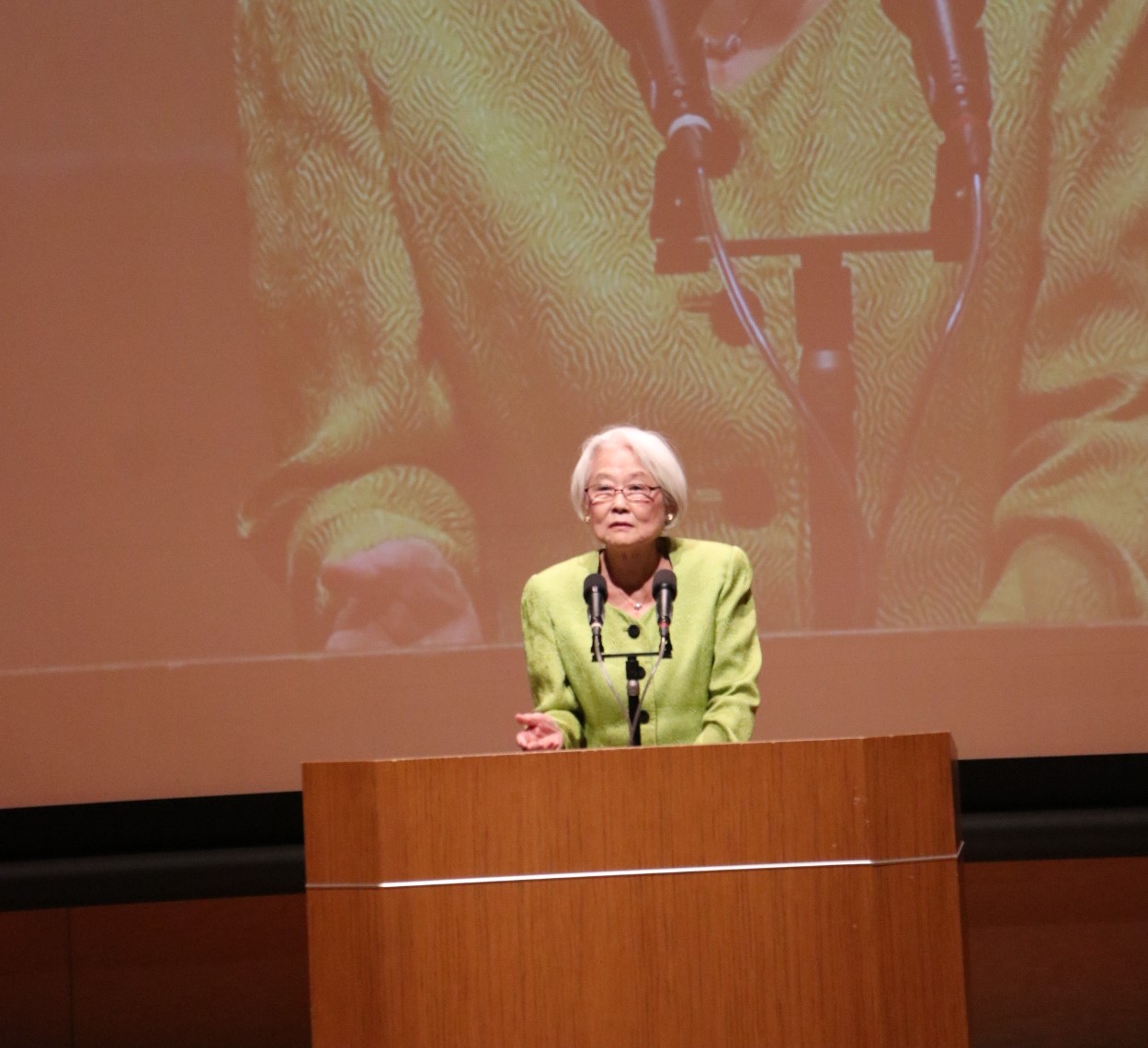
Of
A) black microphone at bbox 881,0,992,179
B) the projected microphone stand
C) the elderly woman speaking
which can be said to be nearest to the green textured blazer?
the elderly woman speaking

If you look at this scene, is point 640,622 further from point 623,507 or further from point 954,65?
point 954,65

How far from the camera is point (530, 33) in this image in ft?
13.7

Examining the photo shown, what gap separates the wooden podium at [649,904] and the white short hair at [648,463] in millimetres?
802

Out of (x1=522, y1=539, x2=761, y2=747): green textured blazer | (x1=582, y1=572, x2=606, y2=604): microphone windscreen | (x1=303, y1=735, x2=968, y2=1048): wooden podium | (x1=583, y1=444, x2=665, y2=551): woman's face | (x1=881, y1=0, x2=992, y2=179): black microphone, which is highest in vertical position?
(x1=881, y1=0, x2=992, y2=179): black microphone

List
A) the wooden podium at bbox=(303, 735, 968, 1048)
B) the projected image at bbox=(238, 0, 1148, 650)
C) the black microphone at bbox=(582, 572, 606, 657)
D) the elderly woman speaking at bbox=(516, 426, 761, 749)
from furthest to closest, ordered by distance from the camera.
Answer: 1. the projected image at bbox=(238, 0, 1148, 650)
2. the elderly woman speaking at bbox=(516, 426, 761, 749)
3. the black microphone at bbox=(582, 572, 606, 657)
4. the wooden podium at bbox=(303, 735, 968, 1048)

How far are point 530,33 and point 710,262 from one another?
789mm

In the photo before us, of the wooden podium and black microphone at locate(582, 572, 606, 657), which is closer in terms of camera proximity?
the wooden podium

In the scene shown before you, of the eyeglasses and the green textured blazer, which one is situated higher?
the eyeglasses

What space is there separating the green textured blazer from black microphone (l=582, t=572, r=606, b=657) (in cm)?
23

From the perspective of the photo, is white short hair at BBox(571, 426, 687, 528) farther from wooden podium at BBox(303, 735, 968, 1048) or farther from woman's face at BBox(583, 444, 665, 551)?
wooden podium at BBox(303, 735, 968, 1048)

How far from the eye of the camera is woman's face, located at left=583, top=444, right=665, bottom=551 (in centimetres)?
291

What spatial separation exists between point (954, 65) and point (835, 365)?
2.84 feet

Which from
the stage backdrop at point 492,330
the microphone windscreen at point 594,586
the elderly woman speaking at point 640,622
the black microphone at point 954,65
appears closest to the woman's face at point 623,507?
the elderly woman speaking at point 640,622

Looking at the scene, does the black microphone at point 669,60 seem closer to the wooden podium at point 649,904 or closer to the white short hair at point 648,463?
the white short hair at point 648,463
